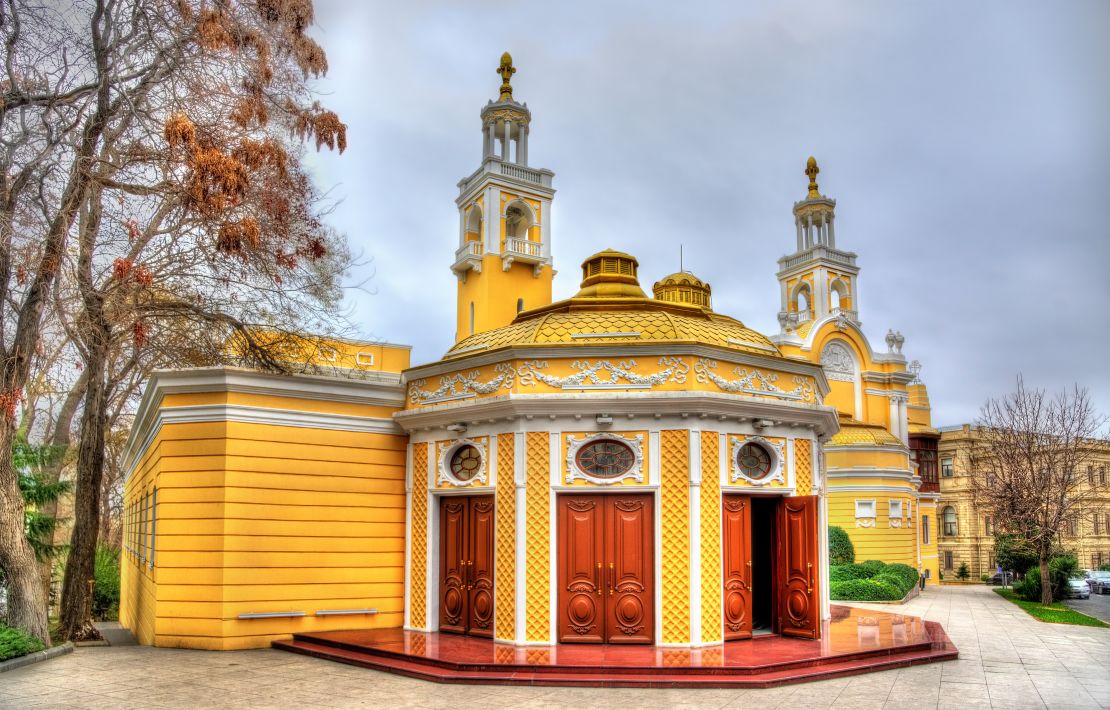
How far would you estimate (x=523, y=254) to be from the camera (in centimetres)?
2725

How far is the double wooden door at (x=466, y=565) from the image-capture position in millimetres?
11578

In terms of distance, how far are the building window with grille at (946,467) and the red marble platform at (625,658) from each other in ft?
130

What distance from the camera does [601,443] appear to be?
11.2 m

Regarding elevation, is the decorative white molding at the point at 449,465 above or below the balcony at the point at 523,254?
below

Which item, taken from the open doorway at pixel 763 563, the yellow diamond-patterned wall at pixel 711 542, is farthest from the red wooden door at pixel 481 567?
the open doorway at pixel 763 563

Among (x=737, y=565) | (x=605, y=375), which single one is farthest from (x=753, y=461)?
(x=605, y=375)

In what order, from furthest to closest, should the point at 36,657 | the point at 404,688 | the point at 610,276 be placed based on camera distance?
the point at 610,276, the point at 36,657, the point at 404,688

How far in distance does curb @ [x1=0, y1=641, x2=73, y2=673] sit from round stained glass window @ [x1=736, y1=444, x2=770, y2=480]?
29.2ft

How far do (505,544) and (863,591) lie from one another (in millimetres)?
12495

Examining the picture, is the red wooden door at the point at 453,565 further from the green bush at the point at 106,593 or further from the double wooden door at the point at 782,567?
the green bush at the point at 106,593

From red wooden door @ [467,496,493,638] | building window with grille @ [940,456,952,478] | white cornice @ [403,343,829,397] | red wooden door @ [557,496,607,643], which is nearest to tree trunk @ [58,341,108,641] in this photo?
white cornice @ [403,343,829,397]

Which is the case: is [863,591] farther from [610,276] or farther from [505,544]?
[505,544]

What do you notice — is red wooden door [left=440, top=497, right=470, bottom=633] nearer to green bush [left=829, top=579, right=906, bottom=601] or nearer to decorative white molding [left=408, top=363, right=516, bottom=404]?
decorative white molding [left=408, top=363, right=516, bottom=404]

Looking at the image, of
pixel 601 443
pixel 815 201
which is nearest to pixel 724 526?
pixel 601 443
